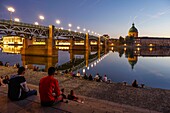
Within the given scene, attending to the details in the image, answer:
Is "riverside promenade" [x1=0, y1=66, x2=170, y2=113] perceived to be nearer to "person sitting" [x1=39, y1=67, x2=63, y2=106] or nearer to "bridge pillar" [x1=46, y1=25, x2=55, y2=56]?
"person sitting" [x1=39, y1=67, x2=63, y2=106]

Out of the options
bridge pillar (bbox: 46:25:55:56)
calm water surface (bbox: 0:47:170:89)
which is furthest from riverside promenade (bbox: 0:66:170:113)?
bridge pillar (bbox: 46:25:55:56)

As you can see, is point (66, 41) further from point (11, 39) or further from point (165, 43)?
point (165, 43)

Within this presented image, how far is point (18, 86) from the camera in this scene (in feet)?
19.4

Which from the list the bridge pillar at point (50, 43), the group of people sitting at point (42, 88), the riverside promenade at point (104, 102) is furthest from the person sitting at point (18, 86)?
the bridge pillar at point (50, 43)

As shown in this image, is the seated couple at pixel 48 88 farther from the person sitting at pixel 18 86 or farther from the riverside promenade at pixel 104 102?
the person sitting at pixel 18 86

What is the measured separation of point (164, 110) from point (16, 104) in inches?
327

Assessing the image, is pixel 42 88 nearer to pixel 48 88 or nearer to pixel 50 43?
pixel 48 88

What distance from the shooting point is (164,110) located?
29.1 ft

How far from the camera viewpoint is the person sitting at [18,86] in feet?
18.9

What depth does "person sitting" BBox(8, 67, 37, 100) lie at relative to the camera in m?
5.77

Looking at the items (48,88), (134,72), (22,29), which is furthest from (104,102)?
(22,29)

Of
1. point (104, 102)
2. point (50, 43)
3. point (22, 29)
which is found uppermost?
point (22, 29)

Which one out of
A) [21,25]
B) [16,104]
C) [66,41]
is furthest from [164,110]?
[66,41]

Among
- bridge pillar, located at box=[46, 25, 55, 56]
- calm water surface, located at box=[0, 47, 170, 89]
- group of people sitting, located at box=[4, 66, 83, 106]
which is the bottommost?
calm water surface, located at box=[0, 47, 170, 89]
